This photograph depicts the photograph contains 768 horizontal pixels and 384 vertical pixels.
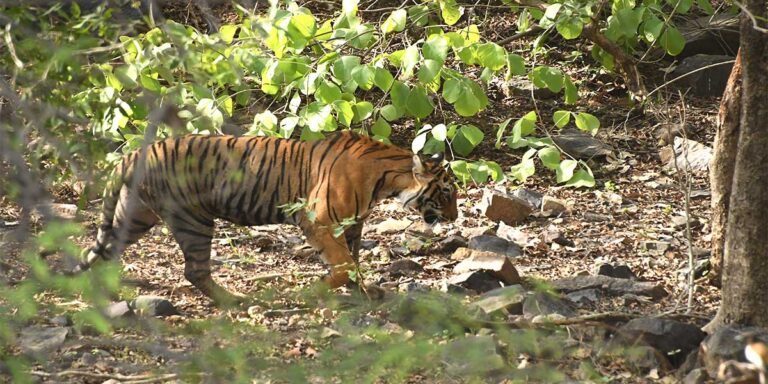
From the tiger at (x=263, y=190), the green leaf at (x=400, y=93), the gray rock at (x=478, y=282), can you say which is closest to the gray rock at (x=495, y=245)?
the tiger at (x=263, y=190)

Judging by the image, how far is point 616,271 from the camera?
22.0ft

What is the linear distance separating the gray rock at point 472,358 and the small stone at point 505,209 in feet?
10.1

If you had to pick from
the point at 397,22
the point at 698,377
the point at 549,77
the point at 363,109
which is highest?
the point at 397,22

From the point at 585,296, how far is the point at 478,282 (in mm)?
596

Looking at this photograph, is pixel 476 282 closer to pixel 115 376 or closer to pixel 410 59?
pixel 410 59

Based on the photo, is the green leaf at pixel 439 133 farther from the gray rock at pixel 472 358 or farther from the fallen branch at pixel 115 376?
the fallen branch at pixel 115 376

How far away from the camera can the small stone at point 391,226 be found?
7.96 metres

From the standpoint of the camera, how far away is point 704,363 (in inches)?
192

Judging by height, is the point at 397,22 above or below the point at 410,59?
above

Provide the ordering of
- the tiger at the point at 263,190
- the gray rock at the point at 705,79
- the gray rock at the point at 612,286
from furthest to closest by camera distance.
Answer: the gray rock at the point at 705,79 → the tiger at the point at 263,190 → the gray rock at the point at 612,286

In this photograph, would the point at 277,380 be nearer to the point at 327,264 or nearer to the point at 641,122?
the point at 327,264

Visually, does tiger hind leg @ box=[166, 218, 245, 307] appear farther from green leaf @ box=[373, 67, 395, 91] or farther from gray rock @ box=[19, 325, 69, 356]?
green leaf @ box=[373, 67, 395, 91]

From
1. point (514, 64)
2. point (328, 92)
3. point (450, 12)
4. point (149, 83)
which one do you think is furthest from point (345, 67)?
point (149, 83)

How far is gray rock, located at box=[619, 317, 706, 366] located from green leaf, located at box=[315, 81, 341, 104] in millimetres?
3168
